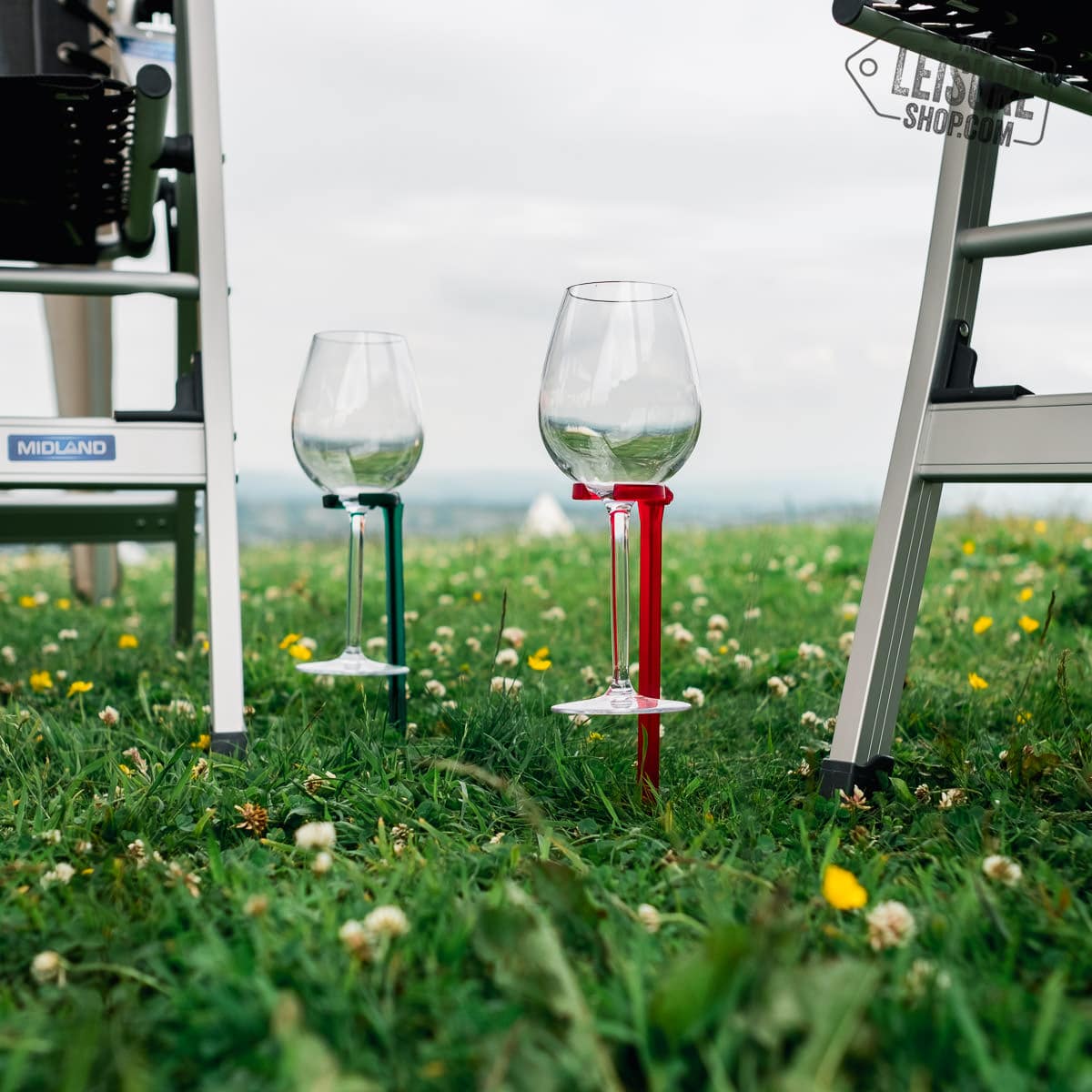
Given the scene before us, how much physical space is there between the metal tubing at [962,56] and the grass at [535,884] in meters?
0.84

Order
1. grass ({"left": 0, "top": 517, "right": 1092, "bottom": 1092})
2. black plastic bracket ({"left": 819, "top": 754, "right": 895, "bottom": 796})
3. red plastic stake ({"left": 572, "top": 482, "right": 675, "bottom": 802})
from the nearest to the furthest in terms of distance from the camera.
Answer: grass ({"left": 0, "top": 517, "right": 1092, "bottom": 1092}), red plastic stake ({"left": 572, "top": 482, "right": 675, "bottom": 802}), black plastic bracket ({"left": 819, "top": 754, "right": 895, "bottom": 796})

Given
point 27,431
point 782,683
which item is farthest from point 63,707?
point 782,683

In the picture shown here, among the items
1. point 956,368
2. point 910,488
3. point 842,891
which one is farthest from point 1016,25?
point 842,891

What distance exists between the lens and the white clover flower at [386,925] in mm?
938

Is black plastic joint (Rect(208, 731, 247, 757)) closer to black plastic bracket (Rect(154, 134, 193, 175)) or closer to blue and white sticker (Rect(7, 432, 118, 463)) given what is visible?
blue and white sticker (Rect(7, 432, 118, 463))

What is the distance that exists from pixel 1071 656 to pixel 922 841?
1.13 meters

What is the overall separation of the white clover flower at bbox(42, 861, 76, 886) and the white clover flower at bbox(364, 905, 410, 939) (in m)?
0.38

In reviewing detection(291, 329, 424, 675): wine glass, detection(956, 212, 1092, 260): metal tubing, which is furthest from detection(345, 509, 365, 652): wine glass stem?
detection(956, 212, 1092, 260): metal tubing

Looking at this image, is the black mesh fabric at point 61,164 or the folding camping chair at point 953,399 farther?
the black mesh fabric at point 61,164

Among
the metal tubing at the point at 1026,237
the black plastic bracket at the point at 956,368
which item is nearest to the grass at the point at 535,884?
the black plastic bracket at the point at 956,368

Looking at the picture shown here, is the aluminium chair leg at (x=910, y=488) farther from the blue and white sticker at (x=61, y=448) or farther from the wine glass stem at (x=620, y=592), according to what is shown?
the blue and white sticker at (x=61, y=448)

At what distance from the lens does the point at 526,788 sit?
1.55 meters

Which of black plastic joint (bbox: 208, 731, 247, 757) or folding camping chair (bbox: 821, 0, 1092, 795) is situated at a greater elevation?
folding camping chair (bbox: 821, 0, 1092, 795)

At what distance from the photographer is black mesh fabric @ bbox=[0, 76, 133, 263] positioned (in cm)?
169
